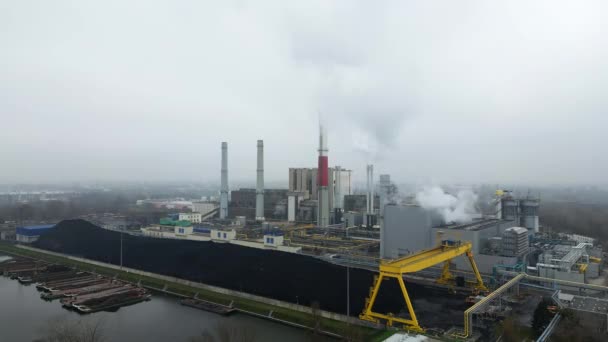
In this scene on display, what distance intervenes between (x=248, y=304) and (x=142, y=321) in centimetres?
242

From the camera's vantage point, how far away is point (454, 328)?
7789 millimetres

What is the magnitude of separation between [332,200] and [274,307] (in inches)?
590

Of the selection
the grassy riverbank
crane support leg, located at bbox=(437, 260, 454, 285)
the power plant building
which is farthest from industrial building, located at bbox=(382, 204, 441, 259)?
the grassy riverbank

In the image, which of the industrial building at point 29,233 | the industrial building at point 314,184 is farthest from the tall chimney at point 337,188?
the industrial building at point 29,233

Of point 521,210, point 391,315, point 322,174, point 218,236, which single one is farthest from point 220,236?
point 521,210

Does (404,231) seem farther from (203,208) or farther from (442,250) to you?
(203,208)

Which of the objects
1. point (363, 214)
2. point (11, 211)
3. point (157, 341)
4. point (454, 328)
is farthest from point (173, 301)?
point (11, 211)

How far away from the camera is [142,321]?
376 inches

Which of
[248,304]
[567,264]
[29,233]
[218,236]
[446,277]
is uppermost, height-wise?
[567,264]

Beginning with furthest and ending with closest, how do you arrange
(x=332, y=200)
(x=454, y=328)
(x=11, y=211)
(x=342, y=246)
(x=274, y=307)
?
(x=11, y=211), (x=332, y=200), (x=342, y=246), (x=274, y=307), (x=454, y=328)

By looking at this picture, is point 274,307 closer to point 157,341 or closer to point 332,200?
point 157,341

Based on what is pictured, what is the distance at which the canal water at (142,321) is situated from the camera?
8.49 metres

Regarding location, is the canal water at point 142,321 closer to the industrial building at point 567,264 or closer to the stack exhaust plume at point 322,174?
the industrial building at point 567,264

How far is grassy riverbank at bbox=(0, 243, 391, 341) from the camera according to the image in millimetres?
7703
